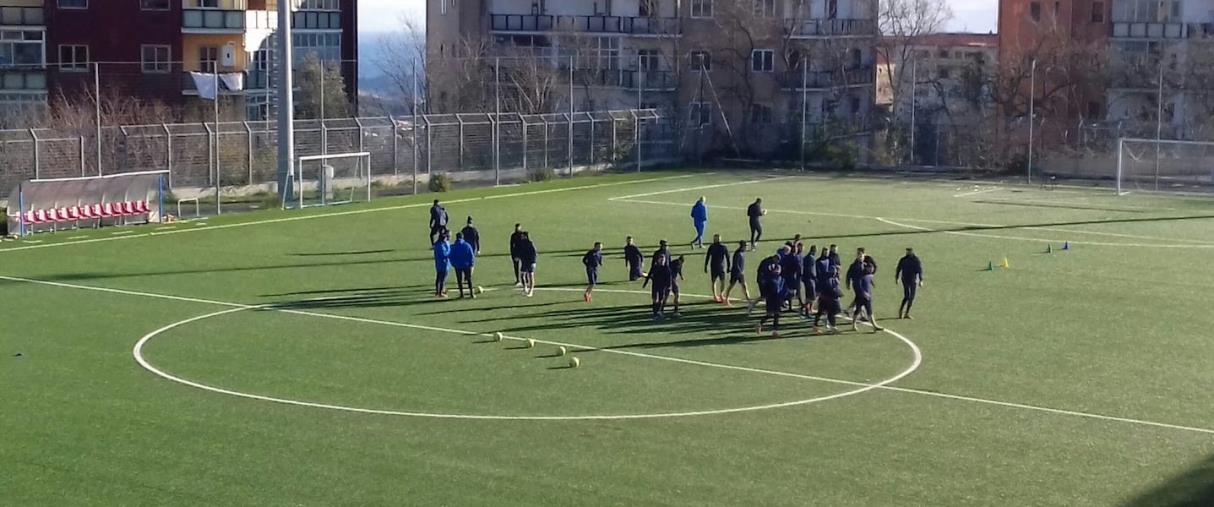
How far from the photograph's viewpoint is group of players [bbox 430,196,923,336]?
1071 inches

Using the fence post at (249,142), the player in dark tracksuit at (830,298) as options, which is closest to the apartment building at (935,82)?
the fence post at (249,142)

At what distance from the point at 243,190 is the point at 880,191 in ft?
71.6

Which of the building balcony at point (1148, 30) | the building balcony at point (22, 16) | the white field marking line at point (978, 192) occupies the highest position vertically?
the building balcony at point (1148, 30)

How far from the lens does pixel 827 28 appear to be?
77.3 metres

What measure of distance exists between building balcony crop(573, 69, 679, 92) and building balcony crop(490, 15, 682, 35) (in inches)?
185

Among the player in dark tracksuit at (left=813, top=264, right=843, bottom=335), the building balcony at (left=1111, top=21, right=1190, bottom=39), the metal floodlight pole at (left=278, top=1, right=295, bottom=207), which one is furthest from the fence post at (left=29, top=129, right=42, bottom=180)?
the building balcony at (left=1111, top=21, right=1190, bottom=39)

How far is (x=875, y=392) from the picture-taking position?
22.5 m

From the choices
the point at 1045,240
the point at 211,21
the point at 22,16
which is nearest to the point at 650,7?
the point at 211,21

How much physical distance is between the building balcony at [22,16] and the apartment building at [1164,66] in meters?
44.2

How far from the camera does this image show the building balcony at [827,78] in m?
73.7

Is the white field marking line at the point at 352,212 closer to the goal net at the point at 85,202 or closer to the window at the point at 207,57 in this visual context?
the goal net at the point at 85,202

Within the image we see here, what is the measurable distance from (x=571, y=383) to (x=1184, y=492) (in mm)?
8827

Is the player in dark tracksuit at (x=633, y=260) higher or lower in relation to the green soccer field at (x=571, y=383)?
higher

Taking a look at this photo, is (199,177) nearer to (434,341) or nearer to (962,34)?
(434,341)
